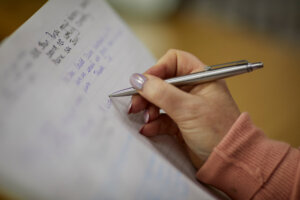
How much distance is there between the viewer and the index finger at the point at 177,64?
376 millimetres

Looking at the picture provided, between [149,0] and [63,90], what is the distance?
0.98 m

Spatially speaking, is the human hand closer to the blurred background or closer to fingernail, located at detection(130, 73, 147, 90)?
fingernail, located at detection(130, 73, 147, 90)

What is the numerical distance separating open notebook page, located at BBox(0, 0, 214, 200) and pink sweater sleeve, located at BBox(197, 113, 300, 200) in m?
0.04

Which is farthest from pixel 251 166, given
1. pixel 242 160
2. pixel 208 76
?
pixel 208 76

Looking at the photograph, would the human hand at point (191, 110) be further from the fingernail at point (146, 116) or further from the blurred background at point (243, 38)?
the blurred background at point (243, 38)

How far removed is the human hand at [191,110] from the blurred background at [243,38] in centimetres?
28

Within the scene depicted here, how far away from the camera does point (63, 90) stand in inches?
9.6

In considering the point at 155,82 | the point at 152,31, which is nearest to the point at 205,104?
the point at 155,82

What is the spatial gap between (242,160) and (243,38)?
0.74 meters

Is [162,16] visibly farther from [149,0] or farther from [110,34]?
[110,34]

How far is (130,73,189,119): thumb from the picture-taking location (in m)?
0.30

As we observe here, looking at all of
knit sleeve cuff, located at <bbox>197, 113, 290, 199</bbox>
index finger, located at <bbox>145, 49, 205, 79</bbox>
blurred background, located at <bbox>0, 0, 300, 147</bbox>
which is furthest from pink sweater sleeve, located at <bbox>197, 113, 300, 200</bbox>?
blurred background, located at <bbox>0, 0, 300, 147</bbox>

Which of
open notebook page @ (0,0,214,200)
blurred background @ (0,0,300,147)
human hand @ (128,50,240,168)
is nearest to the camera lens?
open notebook page @ (0,0,214,200)

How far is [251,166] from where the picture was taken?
31 cm
